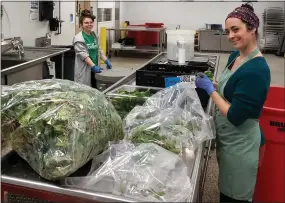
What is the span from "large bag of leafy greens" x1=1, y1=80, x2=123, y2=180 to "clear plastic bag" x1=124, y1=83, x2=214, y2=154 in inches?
7.5

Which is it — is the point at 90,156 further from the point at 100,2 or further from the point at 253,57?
the point at 100,2

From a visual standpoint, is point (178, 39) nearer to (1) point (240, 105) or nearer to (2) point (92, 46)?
(2) point (92, 46)

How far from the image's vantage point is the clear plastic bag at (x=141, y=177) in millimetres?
985

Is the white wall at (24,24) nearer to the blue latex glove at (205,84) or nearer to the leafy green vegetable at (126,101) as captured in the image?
the leafy green vegetable at (126,101)

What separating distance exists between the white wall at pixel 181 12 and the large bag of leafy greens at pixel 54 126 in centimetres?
793

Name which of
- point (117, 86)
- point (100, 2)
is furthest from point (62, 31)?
point (117, 86)

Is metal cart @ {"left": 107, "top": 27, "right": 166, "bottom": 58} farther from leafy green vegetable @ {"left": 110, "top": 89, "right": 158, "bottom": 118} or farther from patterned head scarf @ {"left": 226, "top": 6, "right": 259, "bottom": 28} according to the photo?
patterned head scarf @ {"left": 226, "top": 6, "right": 259, "bottom": 28}

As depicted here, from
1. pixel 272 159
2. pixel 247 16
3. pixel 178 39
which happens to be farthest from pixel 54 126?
pixel 178 39

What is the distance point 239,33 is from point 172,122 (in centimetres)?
50

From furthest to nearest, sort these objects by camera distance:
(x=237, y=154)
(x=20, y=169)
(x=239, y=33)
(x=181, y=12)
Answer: (x=181, y=12) → (x=237, y=154) → (x=239, y=33) → (x=20, y=169)

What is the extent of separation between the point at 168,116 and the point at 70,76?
2.94 m

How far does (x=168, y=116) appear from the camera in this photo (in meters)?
1.41

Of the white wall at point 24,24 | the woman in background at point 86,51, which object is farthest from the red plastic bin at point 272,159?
the white wall at point 24,24

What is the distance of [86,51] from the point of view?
3.48 meters
